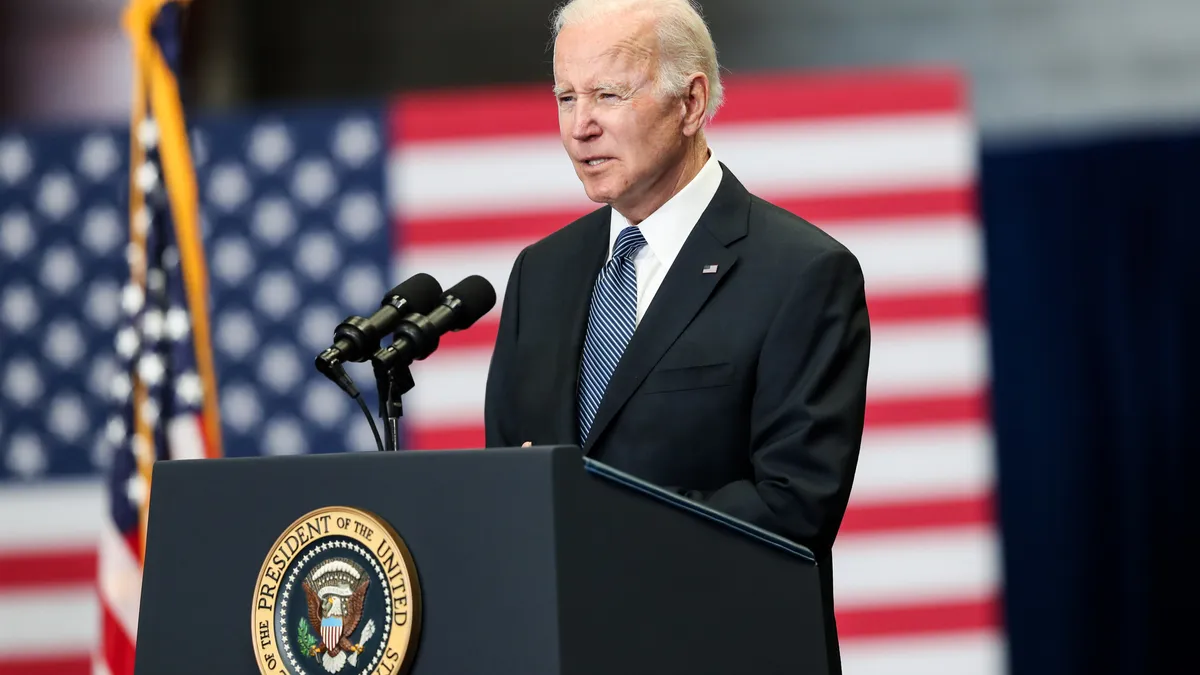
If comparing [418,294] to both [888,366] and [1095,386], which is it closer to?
[888,366]

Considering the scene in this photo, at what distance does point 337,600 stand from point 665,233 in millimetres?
708

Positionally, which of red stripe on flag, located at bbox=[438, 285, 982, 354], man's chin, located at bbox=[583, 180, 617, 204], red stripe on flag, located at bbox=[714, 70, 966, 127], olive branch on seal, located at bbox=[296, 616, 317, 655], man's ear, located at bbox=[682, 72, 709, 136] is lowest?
olive branch on seal, located at bbox=[296, 616, 317, 655]

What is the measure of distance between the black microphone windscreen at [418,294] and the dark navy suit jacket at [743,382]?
0.80 feet

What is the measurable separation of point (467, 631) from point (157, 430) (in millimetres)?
2416

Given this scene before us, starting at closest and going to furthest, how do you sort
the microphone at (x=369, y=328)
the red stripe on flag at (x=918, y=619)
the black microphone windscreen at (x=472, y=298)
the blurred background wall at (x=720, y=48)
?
1. the microphone at (x=369, y=328)
2. the black microphone windscreen at (x=472, y=298)
3. the red stripe on flag at (x=918, y=619)
4. the blurred background wall at (x=720, y=48)

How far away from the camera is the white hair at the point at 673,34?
1685 mm

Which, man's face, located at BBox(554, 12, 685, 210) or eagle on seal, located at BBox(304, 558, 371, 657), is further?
man's face, located at BBox(554, 12, 685, 210)

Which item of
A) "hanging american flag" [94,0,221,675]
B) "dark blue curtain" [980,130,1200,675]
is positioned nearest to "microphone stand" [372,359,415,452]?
"hanging american flag" [94,0,221,675]

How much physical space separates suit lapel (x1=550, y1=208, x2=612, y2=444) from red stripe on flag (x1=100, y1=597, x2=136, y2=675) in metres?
1.96

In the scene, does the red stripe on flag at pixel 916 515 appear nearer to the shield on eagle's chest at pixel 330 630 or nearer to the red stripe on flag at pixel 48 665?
the red stripe on flag at pixel 48 665

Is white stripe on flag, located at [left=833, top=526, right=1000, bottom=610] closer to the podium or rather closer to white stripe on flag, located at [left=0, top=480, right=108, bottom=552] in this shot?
white stripe on flag, located at [left=0, top=480, right=108, bottom=552]

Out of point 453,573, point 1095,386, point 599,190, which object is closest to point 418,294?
point 599,190

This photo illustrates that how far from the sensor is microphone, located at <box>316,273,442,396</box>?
1.39m

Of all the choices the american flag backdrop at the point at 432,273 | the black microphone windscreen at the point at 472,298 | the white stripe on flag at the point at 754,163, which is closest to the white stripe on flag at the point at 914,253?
the american flag backdrop at the point at 432,273
